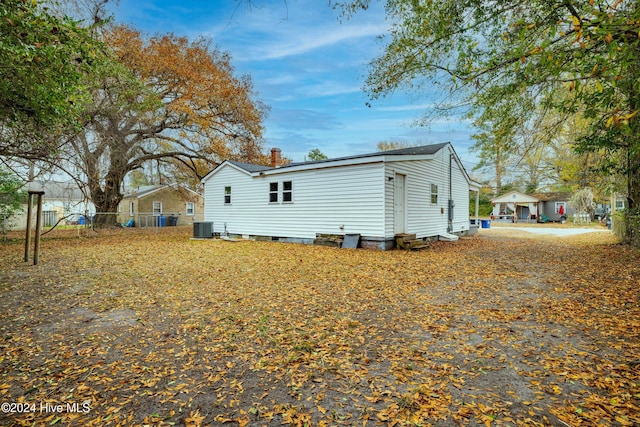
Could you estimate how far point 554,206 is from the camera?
113 feet

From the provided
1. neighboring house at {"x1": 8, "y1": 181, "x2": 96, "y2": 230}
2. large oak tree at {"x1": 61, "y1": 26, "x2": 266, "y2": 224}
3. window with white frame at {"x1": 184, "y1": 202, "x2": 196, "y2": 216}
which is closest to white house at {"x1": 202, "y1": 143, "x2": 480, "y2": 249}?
large oak tree at {"x1": 61, "y1": 26, "x2": 266, "y2": 224}

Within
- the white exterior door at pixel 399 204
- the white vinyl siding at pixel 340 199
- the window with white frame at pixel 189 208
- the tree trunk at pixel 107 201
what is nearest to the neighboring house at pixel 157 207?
the window with white frame at pixel 189 208

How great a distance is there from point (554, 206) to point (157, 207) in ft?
135

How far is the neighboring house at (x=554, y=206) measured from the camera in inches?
1324

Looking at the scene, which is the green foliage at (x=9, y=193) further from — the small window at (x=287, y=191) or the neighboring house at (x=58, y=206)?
the small window at (x=287, y=191)

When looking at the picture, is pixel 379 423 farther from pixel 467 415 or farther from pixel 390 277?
pixel 390 277

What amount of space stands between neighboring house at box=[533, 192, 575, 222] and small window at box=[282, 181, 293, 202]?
31490mm

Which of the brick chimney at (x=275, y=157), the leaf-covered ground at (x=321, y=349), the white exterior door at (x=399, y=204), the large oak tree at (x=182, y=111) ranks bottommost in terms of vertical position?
the leaf-covered ground at (x=321, y=349)

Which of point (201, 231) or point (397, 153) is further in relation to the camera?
point (201, 231)

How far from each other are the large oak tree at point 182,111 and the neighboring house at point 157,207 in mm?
5548

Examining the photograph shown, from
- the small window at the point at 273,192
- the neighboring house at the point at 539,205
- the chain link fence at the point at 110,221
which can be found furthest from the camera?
the neighboring house at the point at 539,205

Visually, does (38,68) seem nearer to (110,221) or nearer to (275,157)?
(275,157)

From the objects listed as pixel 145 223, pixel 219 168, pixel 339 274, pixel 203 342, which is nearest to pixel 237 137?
pixel 219 168

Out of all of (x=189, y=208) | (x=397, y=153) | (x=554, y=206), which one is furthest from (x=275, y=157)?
(x=554, y=206)
